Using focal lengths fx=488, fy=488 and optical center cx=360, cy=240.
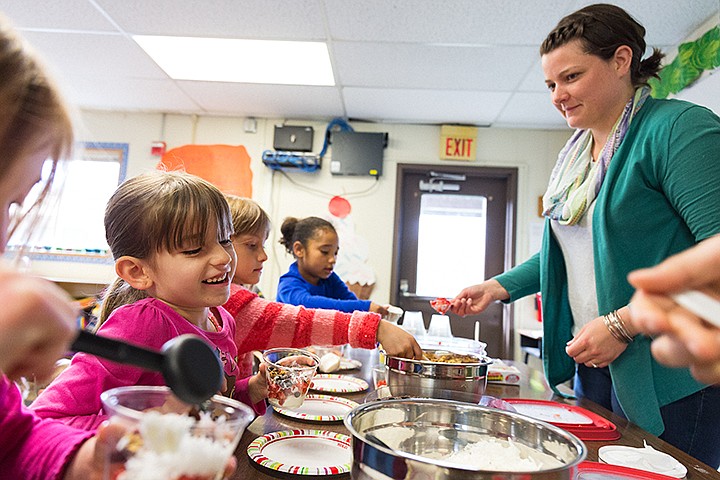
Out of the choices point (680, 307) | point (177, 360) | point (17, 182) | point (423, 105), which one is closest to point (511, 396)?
point (680, 307)

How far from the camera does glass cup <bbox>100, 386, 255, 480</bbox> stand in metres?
0.36

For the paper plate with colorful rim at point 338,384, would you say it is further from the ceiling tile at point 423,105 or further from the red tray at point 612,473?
the ceiling tile at point 423,105


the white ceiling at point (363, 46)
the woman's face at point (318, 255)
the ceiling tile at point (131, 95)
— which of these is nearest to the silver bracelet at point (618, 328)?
the woman's face at point (318, 255)

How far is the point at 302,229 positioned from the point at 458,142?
2102 millimetres

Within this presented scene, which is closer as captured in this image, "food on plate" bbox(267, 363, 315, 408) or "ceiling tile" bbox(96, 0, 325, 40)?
"food on plate" bbox(267, 363, 315, 408)

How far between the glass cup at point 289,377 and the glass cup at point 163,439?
0.44 metres

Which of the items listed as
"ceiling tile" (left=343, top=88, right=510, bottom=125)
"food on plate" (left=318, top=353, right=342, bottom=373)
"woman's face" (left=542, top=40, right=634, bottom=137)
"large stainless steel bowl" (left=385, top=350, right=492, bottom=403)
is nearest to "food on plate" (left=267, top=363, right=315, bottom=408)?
"large stainless steel bowl" (left=385, top=350, right=492, bottom=403)

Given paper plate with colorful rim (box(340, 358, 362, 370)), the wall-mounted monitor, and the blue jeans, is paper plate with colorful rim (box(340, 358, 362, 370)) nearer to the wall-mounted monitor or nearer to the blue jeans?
the blue jeans

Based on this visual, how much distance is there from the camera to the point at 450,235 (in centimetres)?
429

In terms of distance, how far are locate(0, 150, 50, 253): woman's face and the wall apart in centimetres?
360

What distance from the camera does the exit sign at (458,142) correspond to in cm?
409

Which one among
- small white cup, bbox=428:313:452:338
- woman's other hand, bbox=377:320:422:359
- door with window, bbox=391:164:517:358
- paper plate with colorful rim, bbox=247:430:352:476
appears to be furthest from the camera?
door with window, bbox=391:164:517:358

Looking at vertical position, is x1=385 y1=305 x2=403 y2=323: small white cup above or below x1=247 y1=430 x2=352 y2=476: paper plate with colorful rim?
above

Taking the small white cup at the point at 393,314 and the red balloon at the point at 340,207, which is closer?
the small white cup at the point at 393,314
